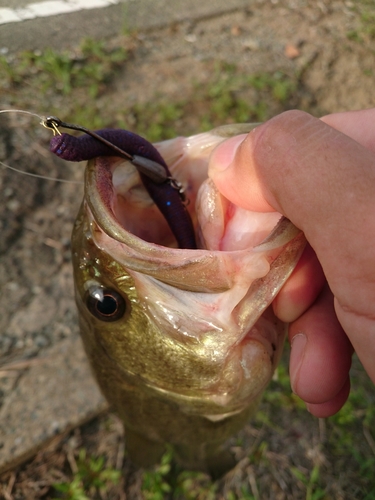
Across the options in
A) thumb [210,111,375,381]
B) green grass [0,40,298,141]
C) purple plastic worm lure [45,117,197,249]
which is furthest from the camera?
green grass [0,40,298,141]

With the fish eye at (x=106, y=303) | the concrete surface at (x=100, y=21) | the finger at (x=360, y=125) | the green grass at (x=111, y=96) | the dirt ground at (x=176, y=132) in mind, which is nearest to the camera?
the fish eye at (x=106, y=303)

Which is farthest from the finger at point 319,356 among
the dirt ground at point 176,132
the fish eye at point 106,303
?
the dirt ground at point 176,132

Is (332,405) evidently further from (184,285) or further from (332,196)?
(332,196)

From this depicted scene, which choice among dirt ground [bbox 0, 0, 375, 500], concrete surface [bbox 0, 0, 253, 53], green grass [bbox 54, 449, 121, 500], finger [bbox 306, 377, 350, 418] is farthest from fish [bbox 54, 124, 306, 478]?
concrete surface [bbox 0, 0, 253, 53]

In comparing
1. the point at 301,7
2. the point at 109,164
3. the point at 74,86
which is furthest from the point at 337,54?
the point at 109,164

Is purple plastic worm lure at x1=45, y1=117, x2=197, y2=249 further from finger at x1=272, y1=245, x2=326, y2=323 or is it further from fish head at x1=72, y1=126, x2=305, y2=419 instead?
finger at x1=272, y1=245, x2=326, y2=323

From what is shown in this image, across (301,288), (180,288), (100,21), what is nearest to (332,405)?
(301,288)

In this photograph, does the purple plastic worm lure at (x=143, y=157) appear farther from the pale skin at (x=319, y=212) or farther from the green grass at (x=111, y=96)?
the green grass at (x=111, y=96)
